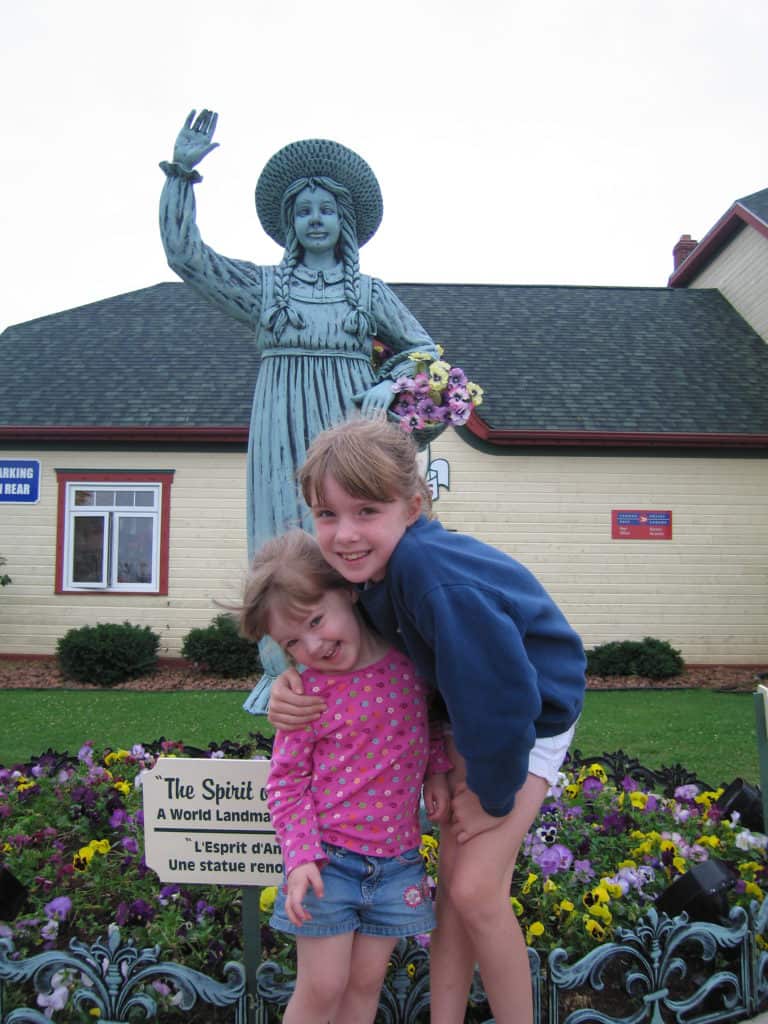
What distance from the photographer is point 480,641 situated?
1.72 m

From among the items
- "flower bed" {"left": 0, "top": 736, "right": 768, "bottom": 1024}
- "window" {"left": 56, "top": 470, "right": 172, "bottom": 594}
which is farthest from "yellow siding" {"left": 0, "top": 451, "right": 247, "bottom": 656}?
"flower bed" {"left": 0, "top": 736, "right": 768, "bottom": 1024}

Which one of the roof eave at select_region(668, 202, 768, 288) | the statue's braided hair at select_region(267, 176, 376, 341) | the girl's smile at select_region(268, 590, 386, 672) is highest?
the roof eave at select_region(668, 202, 768, 288)

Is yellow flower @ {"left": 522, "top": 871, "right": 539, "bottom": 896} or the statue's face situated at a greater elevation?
the statue's face

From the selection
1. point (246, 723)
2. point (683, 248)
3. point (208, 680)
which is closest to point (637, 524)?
point (208, 680)

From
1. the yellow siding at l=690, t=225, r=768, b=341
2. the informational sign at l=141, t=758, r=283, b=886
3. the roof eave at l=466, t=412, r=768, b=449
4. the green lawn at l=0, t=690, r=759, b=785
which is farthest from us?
the yellow siding at l=690, t=225, r=768, b=341

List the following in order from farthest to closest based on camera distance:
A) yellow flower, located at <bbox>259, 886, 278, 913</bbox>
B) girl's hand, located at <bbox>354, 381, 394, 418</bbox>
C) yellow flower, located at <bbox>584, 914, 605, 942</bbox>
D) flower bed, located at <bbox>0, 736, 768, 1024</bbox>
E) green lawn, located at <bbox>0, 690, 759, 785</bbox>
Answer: green lawn, located at <bbox>0, 690, 759, 785</bbox>, girl's hand, located at <bbox>354, 381, 394, 418</bbox>, yellow flower, located at <bbox>259, 886, 278, 913</bbox>, yellow flower, located at <bbox>584, 914, 605, 942</bbox>, flower bed, located at <bbox>0, 736, 768, 1024</bbox>

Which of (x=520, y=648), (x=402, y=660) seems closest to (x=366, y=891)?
(x=402, y=660)

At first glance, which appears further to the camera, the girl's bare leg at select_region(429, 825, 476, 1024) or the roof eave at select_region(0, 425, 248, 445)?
the roof eave at select_region(0, 425, 248, 445)

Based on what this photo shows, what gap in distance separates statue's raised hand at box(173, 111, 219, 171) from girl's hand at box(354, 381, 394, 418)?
3.36 ft

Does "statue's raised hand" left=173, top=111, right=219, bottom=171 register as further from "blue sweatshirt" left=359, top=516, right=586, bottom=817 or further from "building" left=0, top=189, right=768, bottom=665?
"building" left=0, top=189, right=768, bottom=665

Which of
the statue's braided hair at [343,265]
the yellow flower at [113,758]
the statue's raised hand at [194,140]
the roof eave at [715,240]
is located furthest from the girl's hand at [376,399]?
the roof eave at [715,240]

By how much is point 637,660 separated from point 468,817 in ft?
33.5

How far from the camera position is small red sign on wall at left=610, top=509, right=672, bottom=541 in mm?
12367

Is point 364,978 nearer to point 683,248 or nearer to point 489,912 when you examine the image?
point 489,912
